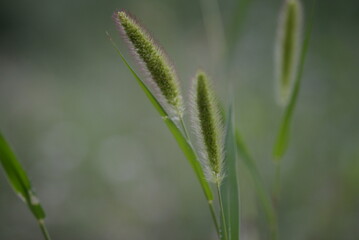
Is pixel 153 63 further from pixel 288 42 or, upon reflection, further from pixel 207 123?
pixel 288 42

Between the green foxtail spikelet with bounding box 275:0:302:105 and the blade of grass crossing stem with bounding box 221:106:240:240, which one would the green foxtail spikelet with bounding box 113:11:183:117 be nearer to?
the blade of grass crossing stem with bounding box 221:106:240:240

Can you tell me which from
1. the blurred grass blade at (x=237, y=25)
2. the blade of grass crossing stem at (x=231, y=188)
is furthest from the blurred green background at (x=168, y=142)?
the blade of grass crossing stem at (x=231, y=188)

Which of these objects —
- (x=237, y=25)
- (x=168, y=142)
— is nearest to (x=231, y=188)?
(x=237, y=25)

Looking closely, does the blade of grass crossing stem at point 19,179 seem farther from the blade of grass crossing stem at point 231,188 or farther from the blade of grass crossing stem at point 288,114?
the blade of grass crossing stem at point 288,114

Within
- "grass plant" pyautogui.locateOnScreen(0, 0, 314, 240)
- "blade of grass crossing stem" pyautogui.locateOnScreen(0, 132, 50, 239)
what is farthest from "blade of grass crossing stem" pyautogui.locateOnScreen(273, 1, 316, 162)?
"blade of grass crossing stem" pyautogui.locateOnScreen(0, 132, 50, 239)

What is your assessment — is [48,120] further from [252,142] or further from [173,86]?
[173,86]

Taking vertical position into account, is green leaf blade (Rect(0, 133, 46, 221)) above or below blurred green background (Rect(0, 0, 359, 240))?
above

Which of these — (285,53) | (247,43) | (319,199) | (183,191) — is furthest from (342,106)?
(247,43)
